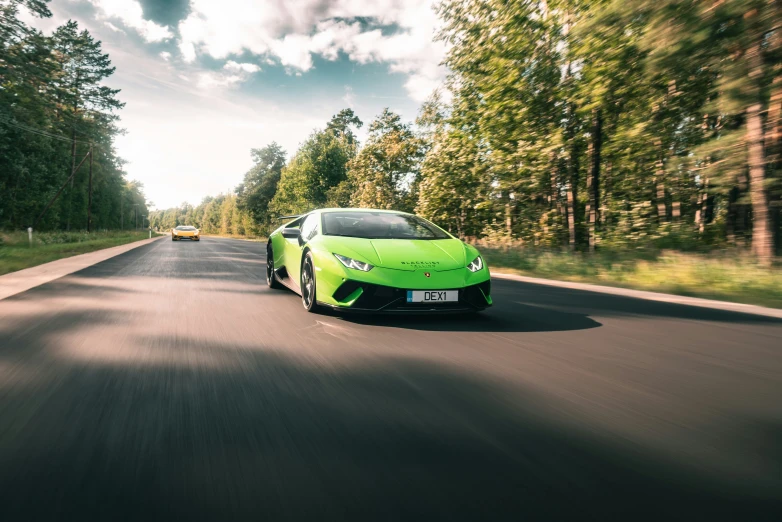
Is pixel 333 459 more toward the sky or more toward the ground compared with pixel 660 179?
more toward the ground

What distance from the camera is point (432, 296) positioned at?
5.18m

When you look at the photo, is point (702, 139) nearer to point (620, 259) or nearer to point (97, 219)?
point (620, 259)

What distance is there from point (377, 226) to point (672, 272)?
6.57m

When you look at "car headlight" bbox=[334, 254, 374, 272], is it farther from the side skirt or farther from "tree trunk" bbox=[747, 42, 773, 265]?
"tree trunk" bbox=[747, 42, 773, 265]

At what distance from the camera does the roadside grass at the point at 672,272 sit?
27.4ft

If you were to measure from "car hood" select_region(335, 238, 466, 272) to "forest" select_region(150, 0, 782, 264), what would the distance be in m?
8.15

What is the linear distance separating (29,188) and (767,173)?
44098 mm

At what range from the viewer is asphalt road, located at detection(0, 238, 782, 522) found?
1801 millimetres

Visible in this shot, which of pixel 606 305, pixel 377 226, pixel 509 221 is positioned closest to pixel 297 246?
pixel 377 226

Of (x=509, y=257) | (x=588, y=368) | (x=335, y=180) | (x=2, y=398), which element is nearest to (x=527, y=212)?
(x=509, y=257)

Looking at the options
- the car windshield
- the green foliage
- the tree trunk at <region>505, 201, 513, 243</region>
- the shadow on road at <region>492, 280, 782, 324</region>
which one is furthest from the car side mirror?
the green foliage

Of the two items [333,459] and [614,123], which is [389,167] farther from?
[333,459]

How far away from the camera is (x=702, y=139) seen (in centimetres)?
1597

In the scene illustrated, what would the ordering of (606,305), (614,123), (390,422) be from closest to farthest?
(390,422) → (606,305) → (614,123)
